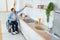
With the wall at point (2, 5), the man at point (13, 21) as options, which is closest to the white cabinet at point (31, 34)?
the man at point (13, 21)

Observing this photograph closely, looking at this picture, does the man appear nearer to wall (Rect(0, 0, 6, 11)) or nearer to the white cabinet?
the white cabinet

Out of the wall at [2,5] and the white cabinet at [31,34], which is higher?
the wall at [2,5]

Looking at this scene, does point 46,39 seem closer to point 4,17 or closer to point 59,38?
point 59,38

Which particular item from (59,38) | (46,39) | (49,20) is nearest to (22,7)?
(49,20)

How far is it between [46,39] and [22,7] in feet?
14.9

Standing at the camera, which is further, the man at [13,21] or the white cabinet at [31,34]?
the man at [13,21]

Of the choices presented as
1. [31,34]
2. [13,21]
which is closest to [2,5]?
[13,21]

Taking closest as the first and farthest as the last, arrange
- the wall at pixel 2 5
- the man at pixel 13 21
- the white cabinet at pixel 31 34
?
the white cabinet at pixel 31 34
the man at pixel 13 21
the wall at pixel 2 5

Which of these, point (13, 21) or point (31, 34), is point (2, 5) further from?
point (31, 34)

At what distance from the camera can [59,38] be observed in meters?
1.42

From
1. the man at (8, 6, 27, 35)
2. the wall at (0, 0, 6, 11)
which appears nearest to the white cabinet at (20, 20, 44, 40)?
the man at (8, 6, 27, 35)

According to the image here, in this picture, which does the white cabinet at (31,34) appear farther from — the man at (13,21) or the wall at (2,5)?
the wall at (2,5)

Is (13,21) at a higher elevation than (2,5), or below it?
below

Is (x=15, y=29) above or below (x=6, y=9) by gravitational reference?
below
